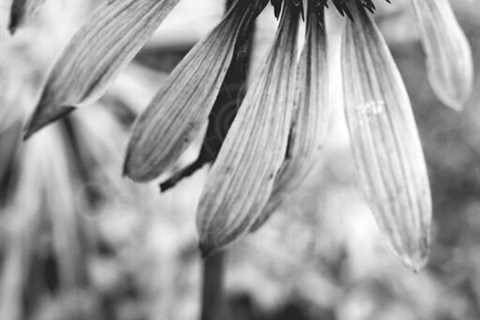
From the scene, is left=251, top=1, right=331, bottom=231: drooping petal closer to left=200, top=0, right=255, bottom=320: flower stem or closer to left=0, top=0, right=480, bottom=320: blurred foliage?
left=200, top=0, right=255, bottom=320: flower stem

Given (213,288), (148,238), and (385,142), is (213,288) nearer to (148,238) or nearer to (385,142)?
(385,142)

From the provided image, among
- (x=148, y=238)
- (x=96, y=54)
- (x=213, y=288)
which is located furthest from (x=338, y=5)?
(x=148, y=238)

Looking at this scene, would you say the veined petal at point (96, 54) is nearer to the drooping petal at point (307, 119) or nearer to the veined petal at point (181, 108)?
the veined petal at point (181, 108)

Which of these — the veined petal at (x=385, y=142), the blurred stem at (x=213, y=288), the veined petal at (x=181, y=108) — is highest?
the veined petal at (x=181, y=108)

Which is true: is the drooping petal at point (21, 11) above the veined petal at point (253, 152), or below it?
above

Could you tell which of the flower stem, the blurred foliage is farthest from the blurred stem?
the blurred foliage

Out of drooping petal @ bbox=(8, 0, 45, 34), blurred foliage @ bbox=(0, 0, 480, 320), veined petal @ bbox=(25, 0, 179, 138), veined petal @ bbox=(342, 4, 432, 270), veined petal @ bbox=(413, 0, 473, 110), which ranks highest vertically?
drooping petal @ bbox=(8, 0, 45, 34)

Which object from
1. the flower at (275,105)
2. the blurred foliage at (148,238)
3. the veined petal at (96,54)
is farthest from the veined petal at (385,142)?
the blurred foliage at (148,238)
